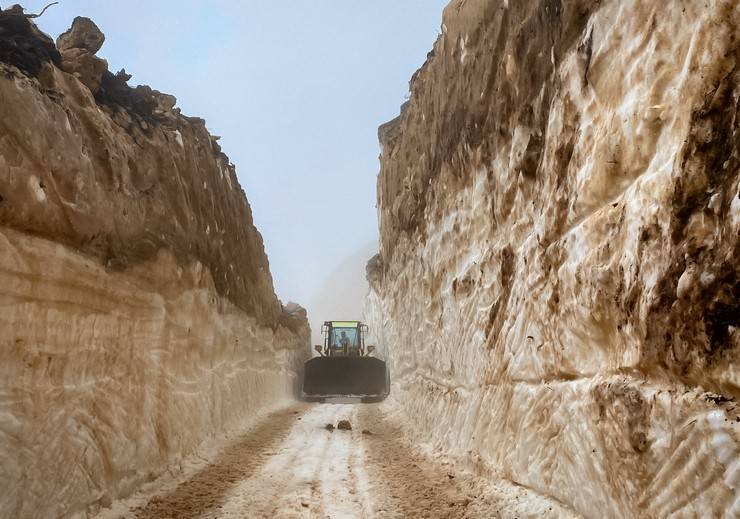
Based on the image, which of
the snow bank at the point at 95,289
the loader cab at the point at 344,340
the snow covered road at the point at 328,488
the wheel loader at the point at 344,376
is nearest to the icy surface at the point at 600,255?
the snow covered road at the point at 328,488

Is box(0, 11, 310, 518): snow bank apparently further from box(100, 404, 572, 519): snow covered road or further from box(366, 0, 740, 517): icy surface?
box(366, 0, 740, 517): icy surface

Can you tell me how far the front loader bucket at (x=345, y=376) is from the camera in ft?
64.5

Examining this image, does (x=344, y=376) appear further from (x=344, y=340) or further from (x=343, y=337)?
(x=343, y=337)

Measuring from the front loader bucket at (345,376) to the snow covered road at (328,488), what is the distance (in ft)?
35.7

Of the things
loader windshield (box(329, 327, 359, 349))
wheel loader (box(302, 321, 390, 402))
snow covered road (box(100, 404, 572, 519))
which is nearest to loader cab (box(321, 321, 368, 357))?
loader windshield (box(329, 327, 359, 349))

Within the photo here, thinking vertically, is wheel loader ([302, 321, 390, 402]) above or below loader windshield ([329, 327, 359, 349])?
below

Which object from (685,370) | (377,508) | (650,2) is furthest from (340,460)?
(650,2)

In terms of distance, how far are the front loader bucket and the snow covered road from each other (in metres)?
10.9

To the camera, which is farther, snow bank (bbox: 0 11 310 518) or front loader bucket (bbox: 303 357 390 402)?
front loader bucket (bbox: 303 357 390 402)

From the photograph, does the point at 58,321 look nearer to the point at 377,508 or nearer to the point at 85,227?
the point at 85,227

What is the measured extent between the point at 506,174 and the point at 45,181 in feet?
14.4

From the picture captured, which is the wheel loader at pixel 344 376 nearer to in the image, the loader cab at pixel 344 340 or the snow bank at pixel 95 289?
the loader cab at pixel 344 340

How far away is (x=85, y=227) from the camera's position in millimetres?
4926

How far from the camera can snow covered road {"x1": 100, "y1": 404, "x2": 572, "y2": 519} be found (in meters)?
4.81
